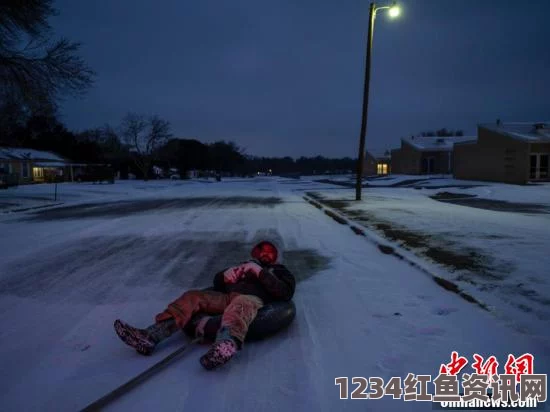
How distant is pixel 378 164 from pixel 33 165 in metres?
52.8

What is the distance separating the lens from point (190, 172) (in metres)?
81.3

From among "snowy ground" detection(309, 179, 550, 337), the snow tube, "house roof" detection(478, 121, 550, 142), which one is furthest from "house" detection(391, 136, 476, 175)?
the snow tube

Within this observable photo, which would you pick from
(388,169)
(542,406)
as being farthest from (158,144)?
(542,406)

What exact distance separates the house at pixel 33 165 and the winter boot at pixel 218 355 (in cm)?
4838

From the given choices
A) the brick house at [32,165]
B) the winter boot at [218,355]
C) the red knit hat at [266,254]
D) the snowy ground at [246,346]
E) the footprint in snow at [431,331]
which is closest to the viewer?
the snowy ground at [246,346]

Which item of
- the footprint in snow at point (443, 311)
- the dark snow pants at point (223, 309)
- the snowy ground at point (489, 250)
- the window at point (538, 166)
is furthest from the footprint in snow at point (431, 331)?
the window at point (538, 166)

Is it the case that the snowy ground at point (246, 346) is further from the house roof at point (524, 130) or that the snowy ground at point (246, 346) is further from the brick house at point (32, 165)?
the brick house at point (32, 165)

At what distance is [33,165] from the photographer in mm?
50812

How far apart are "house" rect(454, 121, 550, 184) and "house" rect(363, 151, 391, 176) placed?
3137 centimetres

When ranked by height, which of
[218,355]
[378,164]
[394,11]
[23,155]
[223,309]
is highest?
[394,11]

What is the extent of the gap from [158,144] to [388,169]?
3804 cm

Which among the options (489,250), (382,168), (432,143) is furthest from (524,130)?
(382,168)

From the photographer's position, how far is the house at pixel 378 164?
68312 millimetres

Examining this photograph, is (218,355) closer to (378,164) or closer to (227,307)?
(227,307)
